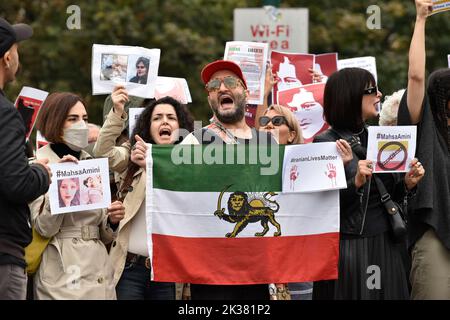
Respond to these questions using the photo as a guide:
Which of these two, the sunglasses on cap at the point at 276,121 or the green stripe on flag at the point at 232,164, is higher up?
the sunglasses on cap at the point at 276,121

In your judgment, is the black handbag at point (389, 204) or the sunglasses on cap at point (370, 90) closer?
the black handbag at point (389, 204)

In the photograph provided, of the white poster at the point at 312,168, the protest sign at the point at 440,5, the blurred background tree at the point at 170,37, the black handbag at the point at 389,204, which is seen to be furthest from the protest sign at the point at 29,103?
the blurred background tree at the point at 170,37

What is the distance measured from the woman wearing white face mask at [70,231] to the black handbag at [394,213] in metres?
1.81

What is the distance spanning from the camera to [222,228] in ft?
26.1

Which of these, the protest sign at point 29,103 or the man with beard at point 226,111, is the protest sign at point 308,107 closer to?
the man with beard at point 226,111

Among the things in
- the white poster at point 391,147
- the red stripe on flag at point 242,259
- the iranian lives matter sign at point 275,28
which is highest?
the iranian lives matter sign at point 275,28

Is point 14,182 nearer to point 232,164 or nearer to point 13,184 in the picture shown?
point 13,184

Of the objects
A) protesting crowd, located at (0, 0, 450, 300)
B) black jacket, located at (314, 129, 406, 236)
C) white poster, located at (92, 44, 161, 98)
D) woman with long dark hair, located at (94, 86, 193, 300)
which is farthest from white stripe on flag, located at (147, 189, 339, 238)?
white poster, located at (92, 44, 161, 98)

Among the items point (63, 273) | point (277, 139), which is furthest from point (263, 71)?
point (63, 273)

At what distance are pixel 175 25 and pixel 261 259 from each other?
13482mm

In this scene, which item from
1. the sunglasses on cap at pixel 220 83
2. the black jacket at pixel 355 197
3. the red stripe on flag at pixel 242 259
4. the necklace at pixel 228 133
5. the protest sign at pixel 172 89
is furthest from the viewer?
the protest sign at pixel 172 89

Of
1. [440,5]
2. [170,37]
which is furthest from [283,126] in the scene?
[170,37]

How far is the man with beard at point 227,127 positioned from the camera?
7945 millimetres

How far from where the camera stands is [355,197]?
25.5 ft
